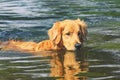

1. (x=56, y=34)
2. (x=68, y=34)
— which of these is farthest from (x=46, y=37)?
(x=68, y=34)

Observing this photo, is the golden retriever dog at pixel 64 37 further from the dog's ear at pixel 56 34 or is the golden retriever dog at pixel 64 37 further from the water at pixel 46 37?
the water at pixel 46 37

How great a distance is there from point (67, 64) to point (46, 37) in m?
4.32

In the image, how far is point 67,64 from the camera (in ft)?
30.4

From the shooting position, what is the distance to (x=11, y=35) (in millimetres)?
14195

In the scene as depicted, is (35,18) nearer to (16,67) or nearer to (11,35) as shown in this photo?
(11,35)

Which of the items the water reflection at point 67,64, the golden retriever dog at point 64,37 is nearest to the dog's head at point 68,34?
the golden retriever dog at point 64,37

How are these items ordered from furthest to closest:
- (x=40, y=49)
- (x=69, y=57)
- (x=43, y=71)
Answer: (x=40, y=49) → (x=69, y=57) → (x=43, y=71)

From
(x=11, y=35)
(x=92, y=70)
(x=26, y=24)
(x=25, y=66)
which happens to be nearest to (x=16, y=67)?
(x=25, y=66)

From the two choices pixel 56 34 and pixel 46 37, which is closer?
pixel 56 34

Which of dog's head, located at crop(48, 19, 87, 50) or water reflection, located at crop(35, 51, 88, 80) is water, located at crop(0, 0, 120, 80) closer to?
water reflection, located at crop(35, 51, 88, 80)

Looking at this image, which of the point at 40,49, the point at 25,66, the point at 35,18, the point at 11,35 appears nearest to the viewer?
the point at 25,66

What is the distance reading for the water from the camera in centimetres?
824

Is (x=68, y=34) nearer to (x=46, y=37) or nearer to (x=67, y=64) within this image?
(x=67, y=64)

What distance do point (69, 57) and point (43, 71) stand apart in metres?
1.85
